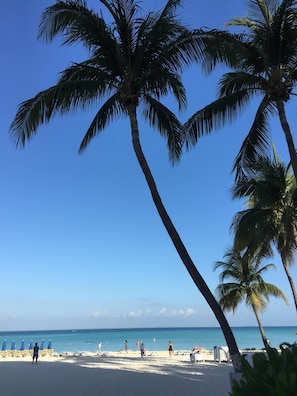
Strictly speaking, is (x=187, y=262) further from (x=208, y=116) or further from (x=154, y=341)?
(x=154, y=341)

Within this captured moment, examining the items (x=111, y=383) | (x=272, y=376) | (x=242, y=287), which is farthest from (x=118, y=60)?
(x=242, y=287)

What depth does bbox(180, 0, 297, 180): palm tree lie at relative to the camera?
1008cm

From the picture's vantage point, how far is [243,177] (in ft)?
40.7

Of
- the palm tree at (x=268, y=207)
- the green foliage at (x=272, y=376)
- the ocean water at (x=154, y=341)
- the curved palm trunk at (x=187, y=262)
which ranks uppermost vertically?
the palm tree at (x=268, y=207)

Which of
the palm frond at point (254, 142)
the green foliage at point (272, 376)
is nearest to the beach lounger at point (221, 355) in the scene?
the palm frond at point (254, 142)

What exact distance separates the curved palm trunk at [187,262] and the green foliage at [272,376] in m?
4.33

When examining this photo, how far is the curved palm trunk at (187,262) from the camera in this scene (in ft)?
25.6

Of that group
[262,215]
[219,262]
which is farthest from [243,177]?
[219,262]

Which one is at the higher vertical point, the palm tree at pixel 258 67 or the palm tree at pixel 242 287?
the palm tree at pixel 258 67

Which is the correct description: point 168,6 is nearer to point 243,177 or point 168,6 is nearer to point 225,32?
point 225,32

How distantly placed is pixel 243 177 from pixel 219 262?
16235mm

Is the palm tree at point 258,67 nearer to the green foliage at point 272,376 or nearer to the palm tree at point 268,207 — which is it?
the palm tree at point 268,207

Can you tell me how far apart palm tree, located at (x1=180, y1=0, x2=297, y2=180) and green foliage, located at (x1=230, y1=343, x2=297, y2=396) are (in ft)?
23.2

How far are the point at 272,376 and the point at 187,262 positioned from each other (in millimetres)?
5044
